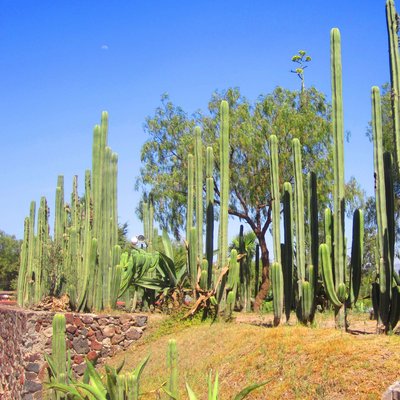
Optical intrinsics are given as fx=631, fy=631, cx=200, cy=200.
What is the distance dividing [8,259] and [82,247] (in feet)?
123

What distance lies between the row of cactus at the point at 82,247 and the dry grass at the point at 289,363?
127 inches

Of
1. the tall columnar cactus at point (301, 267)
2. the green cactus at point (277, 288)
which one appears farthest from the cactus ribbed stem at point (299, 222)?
the green cactus at point (277, 288)

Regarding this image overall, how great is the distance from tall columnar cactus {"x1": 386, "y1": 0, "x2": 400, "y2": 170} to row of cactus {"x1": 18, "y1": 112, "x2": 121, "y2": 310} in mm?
7222

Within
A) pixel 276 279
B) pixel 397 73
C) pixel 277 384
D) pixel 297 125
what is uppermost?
pixel 297 125

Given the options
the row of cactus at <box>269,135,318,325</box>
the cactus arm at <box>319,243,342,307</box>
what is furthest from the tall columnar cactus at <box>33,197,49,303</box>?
the cactus arm at <box>319,243,342,307</box>

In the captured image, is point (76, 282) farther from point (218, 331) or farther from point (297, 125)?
point (297, 125)

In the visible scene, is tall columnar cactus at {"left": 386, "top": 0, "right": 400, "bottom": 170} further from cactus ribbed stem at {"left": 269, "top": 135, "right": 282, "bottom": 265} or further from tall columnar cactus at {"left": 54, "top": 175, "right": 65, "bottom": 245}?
tall columnar cactus at {"left": 54, "top": 175, "right": 65, "bottom": 245}

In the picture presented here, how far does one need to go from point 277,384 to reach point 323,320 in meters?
5.43

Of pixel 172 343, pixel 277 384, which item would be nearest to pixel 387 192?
pixel 277 384

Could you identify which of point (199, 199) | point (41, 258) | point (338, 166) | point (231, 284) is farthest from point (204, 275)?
point (41, 258)

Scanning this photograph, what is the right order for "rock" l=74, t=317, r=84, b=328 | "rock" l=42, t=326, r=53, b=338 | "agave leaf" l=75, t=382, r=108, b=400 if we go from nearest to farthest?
"agave leaf" l=75, t=382, r=108, b=400 → "rock" l=42, t=326, r=53, b=338 → "rock" l=74, t=317, r=84, b=328

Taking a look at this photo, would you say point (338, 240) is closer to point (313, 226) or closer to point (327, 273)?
point (327, 273)

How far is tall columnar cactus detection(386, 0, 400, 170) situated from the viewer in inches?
402

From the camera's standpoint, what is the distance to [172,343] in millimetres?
7633
